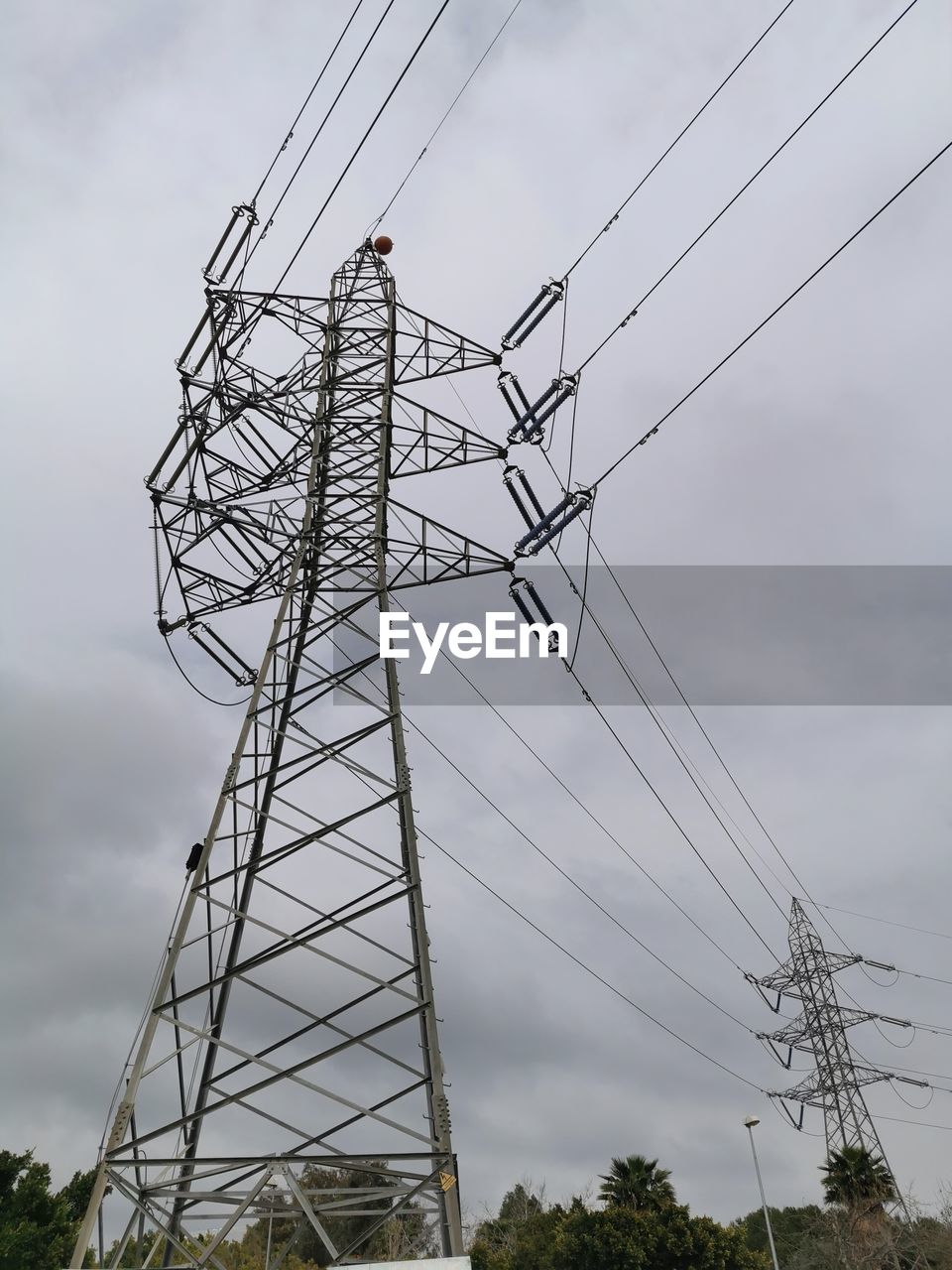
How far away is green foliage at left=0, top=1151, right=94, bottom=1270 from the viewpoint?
29.7 m

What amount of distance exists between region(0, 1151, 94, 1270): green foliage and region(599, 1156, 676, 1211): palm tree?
1800cm

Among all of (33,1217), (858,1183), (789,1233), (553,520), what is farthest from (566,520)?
(789,1233)

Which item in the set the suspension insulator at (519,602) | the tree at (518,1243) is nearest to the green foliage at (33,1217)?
the tree at (518,1243)

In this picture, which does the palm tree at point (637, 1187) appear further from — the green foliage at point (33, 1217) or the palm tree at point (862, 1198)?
the green foliage at point (33, 1217)

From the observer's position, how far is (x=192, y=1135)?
10.6 metres

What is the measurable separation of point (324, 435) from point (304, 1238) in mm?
46197

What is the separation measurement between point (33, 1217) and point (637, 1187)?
803 inches

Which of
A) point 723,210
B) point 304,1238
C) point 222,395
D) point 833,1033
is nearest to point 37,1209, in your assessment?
point 304,1238

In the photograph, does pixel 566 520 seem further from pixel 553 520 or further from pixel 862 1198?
pixel 862 1198

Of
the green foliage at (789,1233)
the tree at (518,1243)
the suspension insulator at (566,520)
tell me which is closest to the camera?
the suspension insulator at (566,520)

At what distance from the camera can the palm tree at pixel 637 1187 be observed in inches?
1278

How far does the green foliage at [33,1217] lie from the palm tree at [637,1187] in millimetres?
17997

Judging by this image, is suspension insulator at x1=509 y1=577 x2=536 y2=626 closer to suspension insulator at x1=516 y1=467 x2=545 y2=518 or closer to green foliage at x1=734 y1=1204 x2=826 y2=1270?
suspension insulator at x1=516 y1=467 x2=545 y2=518

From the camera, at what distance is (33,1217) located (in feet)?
107
